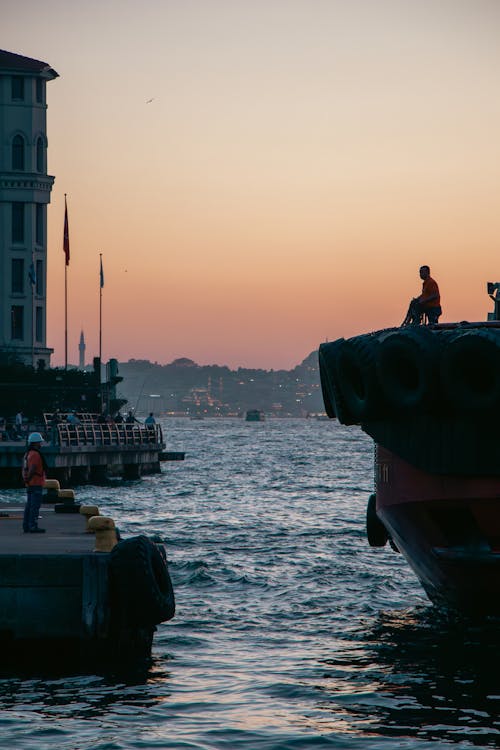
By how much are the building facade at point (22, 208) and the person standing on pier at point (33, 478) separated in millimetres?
91588

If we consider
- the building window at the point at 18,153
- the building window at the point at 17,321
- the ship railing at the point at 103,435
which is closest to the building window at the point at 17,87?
the building window at the point at 18,153

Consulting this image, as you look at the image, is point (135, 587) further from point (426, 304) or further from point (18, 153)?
point (18, 153)

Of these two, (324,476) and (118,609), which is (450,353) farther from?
(324,476)

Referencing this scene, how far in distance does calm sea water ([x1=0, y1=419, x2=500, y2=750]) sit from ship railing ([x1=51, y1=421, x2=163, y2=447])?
29.6 metres

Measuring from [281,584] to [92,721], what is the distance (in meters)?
11.6

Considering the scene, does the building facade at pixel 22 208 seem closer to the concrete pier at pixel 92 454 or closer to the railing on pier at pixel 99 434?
the railing on pier at pixel 99 434

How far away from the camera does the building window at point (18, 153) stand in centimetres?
11369

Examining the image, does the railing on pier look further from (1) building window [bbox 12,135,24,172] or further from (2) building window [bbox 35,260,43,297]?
(1) building window [bbox 12,135,24,172]

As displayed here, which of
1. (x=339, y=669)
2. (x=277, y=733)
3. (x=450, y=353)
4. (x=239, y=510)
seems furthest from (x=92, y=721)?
(x=239, y=510)

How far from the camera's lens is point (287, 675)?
1662 cm

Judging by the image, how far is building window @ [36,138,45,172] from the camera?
114750mm

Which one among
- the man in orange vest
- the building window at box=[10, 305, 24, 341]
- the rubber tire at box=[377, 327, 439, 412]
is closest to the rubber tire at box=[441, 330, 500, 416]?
the rubber tire at box=[377, 327, 439, 412]

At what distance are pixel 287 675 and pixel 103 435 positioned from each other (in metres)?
52.9

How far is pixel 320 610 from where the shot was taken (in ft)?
72.1
